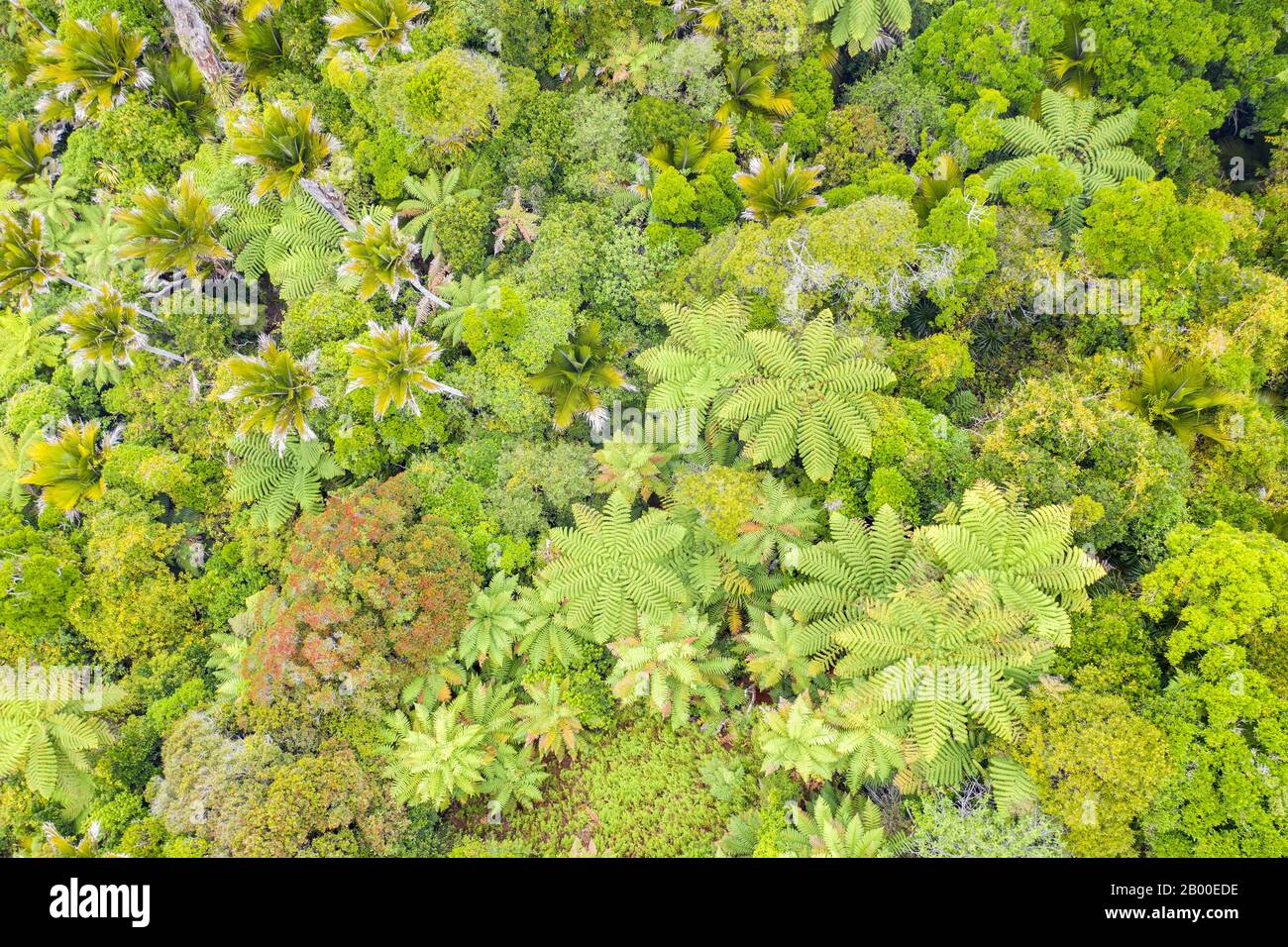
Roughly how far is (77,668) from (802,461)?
34.8 feet

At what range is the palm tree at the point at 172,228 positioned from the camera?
972cm

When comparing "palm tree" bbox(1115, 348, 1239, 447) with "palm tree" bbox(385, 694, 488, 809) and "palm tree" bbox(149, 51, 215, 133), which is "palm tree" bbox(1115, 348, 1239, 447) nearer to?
"palm tree" bbox(385, 694, 488, 809)

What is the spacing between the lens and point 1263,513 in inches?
324

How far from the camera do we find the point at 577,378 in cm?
978

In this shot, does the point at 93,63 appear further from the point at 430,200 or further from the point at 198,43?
the point at 430,200

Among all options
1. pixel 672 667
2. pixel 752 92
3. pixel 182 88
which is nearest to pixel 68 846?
pixel 672 667

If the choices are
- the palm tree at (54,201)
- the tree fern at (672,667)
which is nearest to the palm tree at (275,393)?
the palm tree at (54,201)

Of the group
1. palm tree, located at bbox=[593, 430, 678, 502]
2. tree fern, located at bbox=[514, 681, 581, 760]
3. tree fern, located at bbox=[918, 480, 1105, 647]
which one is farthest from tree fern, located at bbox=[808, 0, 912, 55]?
tree fern, located at bbox=[514, 681, 581, 760]

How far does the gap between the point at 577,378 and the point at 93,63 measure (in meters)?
9.05

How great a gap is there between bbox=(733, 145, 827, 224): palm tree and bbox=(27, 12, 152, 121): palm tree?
31.9 feet
